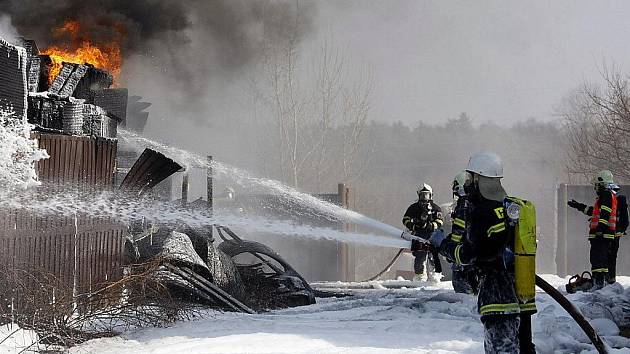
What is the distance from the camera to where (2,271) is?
225 inches

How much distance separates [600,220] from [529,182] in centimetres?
3124

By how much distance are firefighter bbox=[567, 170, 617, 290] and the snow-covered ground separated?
42.0 inches

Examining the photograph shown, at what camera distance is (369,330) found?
7121 millimetres

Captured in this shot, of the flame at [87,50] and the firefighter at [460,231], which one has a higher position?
Result: the flame at [87,50]

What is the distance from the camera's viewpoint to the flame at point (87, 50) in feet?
38.0

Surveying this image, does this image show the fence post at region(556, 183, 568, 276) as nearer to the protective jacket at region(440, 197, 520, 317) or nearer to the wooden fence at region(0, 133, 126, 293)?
the wooden fence at region(0, 133, 126, 293)

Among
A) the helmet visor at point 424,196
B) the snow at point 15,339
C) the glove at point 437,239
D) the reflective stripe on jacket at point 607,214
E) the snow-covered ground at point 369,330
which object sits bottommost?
the snow-covered ground at point 369,330

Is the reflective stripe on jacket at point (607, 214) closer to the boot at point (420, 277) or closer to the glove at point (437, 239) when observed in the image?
the boot at point (420, 277)

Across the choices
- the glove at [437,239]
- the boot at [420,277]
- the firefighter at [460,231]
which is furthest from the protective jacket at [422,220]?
the glove at [437,239]

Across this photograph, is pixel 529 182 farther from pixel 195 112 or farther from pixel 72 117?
pixel 72 117

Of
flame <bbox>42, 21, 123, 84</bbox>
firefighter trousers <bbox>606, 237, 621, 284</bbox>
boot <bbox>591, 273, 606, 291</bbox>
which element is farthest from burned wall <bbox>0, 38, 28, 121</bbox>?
firefighter trousers <bbox>606, 237, 621, 284</bbox>

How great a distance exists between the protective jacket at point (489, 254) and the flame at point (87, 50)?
26.9 feet

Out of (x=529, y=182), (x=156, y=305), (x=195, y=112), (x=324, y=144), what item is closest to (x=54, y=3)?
(x=156, y=305)

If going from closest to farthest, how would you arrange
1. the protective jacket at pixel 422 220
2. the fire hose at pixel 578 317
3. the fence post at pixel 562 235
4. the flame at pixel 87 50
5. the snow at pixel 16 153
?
the fire hose at pixel 578 317 → the snow at pixel 16 153 → the flame at pixel 87 50 → the protective jacket at pixel 422 220 → the fence post at pixel 562 235
